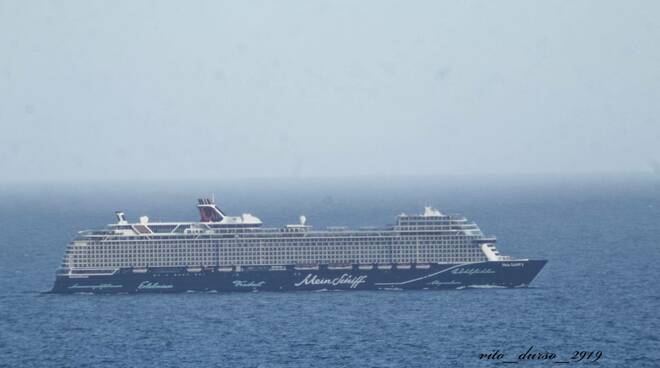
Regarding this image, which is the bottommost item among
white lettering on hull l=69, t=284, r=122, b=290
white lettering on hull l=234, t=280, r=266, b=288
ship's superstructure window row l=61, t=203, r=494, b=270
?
white lettering on hull l=69, t=284, r=122, b=290

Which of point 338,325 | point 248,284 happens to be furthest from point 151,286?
point 338,325

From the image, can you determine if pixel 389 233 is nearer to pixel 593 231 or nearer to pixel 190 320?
pixel 190 320

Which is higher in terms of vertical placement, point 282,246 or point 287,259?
point 282,246

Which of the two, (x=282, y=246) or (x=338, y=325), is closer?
(x=338, y=325)

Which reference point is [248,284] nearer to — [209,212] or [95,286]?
[209,212]

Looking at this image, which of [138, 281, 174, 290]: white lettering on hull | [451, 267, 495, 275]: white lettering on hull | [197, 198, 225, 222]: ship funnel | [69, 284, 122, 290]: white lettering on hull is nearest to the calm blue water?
[69, 284, 122, 290]: white lettering on hull

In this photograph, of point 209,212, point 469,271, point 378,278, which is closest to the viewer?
point 378,278

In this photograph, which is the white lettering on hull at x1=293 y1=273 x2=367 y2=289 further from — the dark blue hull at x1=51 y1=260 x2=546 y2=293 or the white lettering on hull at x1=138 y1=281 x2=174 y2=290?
the white lettering on hull at x1=138 y1=281 x2=174 y2=290

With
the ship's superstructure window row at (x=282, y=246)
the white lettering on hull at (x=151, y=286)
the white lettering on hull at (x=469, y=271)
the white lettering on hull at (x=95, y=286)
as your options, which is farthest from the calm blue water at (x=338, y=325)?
the ship's superstructure window row at (x=282, y=246)
